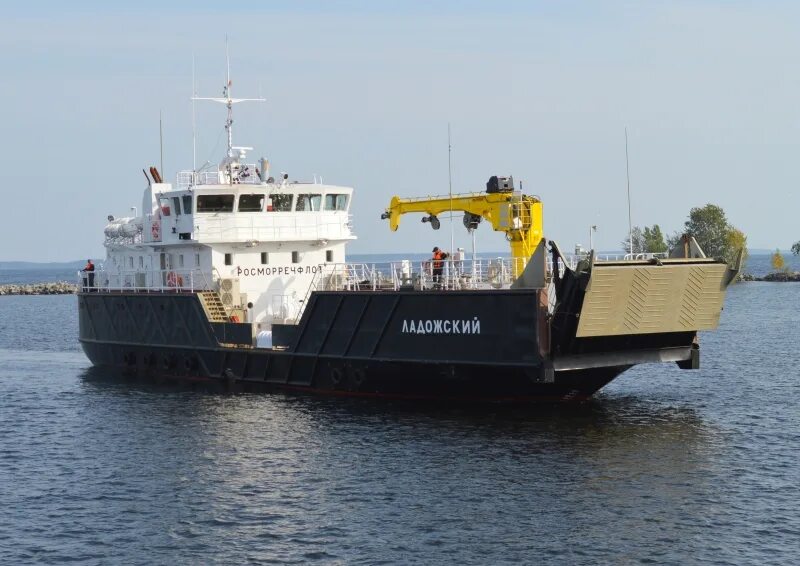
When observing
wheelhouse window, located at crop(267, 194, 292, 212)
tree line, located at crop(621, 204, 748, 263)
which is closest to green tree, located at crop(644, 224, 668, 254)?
tree line, located at crop(621, 204, 748, 263)

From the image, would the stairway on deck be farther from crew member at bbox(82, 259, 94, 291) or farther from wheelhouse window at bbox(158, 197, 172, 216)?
crew member at bbox(82, 259, 94, 291)

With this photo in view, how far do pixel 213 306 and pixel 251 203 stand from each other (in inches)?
130

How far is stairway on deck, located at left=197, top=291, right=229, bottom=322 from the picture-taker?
31828mm

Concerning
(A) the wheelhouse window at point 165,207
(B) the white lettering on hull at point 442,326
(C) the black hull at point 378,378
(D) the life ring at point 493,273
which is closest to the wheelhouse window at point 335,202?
(A) the wheelhouse window at point 165,207

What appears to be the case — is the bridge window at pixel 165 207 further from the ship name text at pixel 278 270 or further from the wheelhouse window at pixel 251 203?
the ship name text at pixel 278 270

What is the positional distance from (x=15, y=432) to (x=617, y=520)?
1552 centimetres

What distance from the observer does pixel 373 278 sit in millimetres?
27875

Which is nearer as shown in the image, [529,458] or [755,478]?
[755,478]

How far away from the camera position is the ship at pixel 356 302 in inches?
949

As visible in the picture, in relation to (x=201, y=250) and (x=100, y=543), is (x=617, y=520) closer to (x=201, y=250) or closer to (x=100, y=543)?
(x=100, y=543)

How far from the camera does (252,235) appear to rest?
108 ft

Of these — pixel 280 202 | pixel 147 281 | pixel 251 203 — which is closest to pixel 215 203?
pixel 251 203

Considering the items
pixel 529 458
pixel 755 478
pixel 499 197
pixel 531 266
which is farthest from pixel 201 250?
pixel 755 478

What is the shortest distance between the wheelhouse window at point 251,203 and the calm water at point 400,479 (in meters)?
5.64
